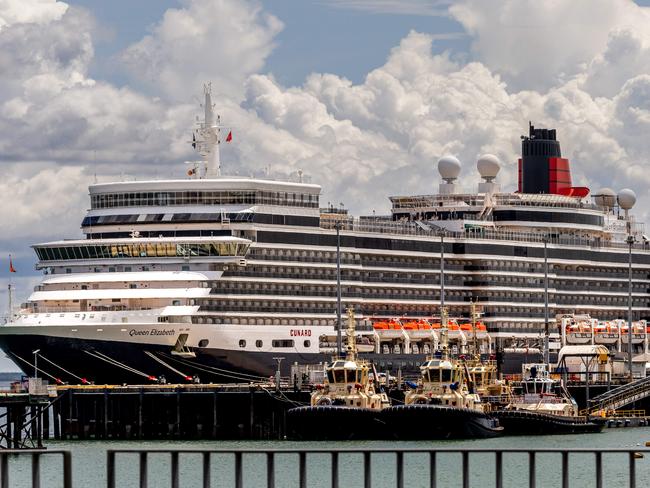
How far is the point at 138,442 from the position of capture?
105 meters

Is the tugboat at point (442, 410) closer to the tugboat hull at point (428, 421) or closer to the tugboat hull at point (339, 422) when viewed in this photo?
the tugboat hull at point (428, 421)

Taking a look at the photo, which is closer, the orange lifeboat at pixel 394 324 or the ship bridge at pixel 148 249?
the ship bridge at pixel 148 249

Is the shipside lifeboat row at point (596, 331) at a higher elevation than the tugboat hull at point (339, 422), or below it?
higher

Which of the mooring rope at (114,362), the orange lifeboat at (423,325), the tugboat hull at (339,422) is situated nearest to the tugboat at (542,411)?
the tugboat hull at (339,422)

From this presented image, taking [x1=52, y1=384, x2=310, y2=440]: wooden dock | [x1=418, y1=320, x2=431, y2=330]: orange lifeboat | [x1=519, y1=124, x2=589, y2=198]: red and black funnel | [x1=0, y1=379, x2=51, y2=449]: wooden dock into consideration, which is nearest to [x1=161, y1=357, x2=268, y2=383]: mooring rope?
[x1=52, y1=384, x2=310, y2=440]: wooden dock

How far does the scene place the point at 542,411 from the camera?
11219 cm

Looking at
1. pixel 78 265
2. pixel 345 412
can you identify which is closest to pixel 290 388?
pixel 345 412

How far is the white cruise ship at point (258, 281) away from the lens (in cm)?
11650

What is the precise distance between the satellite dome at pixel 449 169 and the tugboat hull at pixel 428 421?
53340 millimetres

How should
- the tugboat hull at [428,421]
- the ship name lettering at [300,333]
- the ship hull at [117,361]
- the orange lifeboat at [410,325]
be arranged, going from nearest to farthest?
the tugboat hull at [428,421], the ship hull at [117,361], the ship name lettering at [300,333], the orange lifeboat at [410,325]

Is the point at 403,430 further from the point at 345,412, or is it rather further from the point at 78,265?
the point at 78,265

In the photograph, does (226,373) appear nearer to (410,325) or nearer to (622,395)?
(410,325)

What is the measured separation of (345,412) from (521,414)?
12879 mm

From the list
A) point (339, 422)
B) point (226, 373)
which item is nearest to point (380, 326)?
point (226, 373)
